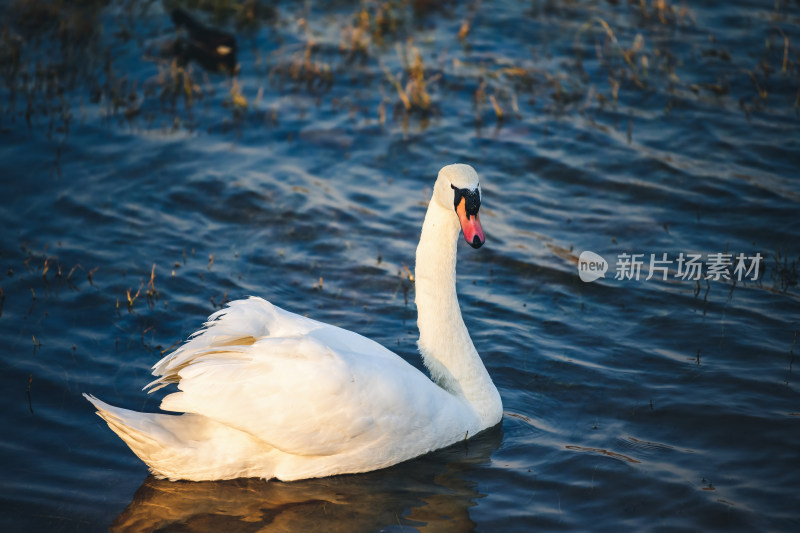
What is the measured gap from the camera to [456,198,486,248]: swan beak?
19.2 feet

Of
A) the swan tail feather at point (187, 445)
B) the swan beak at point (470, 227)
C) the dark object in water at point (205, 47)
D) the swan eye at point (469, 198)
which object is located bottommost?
the swan tail feather at point (187, 445)

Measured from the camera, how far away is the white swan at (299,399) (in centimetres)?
565

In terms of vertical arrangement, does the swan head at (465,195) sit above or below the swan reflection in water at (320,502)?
above

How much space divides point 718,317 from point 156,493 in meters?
5.31

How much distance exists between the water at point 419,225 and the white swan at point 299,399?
0.87 feet

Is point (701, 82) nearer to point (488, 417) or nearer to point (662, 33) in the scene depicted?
point (662, 33)

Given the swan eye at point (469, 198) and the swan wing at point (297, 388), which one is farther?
the swan eye at point (469, 198)

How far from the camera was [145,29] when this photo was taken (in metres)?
14.9

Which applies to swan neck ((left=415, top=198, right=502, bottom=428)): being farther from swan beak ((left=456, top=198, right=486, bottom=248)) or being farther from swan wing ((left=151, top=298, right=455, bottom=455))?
swan wing ((left=151, top=298, right=455, bottom=455))

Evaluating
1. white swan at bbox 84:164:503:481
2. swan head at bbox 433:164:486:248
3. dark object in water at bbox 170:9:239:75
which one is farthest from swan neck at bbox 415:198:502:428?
dark object in water at bbox 170:9:239:75

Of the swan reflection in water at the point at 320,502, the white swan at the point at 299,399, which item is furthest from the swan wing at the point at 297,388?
the swan reflection in water at the point at 320,502

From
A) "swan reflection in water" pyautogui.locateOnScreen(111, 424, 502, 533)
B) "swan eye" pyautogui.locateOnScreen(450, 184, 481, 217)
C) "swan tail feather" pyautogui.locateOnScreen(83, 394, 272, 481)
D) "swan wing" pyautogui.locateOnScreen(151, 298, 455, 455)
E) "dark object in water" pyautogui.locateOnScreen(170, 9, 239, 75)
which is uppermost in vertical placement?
"dark object in water" pyautogui.locateOnScreen(170, 9, 239, 75)

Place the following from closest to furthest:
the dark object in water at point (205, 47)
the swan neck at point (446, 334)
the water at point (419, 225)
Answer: the water at point (419, 225) < the swan neck at point (446, 334) < the dark object in water at point (205, 47)

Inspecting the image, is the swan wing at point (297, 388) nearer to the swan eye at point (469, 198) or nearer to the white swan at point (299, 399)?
the white swan at point (299, 399)
